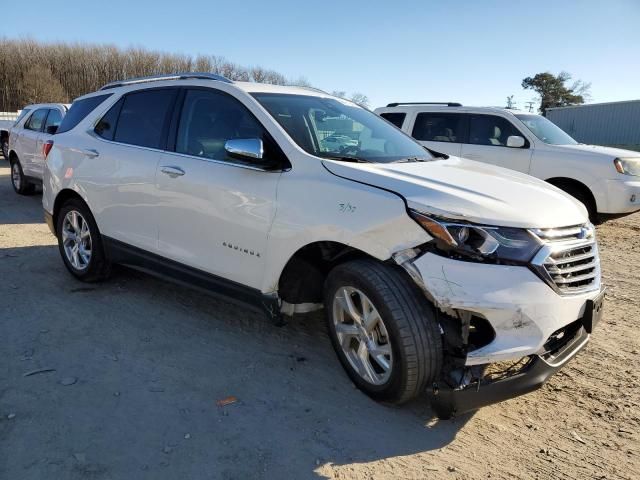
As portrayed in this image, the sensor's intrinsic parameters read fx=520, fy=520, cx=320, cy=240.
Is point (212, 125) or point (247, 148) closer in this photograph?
point (247, 148)

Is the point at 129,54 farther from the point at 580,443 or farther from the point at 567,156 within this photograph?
the point at 580,443

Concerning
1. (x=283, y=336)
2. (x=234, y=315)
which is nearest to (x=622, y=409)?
(x=283, y=336)

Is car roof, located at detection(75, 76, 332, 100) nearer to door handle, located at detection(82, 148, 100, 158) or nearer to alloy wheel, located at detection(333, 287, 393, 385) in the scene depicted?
door handle, located at detection(82, 148, 100, 158)

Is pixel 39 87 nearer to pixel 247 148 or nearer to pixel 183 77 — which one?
pixel 183 77

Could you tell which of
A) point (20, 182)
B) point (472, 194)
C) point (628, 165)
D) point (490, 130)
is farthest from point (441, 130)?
point (20, 182)

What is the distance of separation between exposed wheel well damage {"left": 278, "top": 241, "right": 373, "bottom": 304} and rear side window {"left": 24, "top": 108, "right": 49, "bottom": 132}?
865 centimetres

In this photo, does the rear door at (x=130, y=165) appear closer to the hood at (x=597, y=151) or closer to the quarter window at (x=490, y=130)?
the quarter window at (x=490, y=130)

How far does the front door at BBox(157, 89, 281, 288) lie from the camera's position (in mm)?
3414

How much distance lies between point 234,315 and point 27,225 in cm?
499

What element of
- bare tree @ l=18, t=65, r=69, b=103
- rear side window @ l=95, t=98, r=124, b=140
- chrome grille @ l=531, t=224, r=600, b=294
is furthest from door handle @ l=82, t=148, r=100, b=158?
bare tree @ l=18, t=65, r=69, b=103

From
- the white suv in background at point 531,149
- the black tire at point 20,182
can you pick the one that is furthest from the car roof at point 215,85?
the black tire at point 20,182

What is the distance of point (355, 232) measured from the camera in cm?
293

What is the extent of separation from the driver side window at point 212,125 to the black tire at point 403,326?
1204 mm

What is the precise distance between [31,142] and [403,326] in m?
9.44
